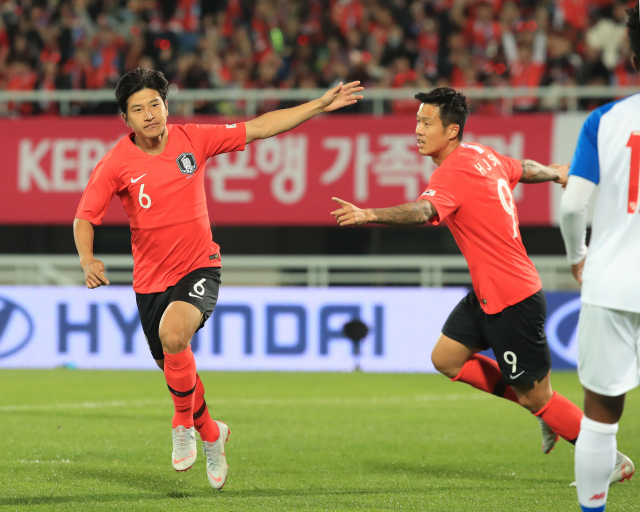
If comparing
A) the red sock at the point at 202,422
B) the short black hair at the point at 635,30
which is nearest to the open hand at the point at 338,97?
the red sock at the point at 202,422

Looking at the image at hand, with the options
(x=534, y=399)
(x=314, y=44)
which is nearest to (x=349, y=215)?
(x=534, y=399)

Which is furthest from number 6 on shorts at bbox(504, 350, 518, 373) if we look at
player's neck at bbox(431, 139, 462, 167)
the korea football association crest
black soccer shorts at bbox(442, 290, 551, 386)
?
the korea football association crest

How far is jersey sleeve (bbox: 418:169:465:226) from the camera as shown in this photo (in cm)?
507

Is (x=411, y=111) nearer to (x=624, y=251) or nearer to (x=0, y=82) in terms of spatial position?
(x=0, y=82)

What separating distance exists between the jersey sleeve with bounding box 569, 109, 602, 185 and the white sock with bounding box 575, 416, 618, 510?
0.94 m

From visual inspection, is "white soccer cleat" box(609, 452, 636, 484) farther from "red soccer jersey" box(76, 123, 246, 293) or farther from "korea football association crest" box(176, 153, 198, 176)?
"korea football association crest" box(176, 153, 198, 176)

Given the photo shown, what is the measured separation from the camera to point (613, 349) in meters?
3.59

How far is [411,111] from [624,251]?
36.7 feet

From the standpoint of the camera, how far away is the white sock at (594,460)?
12.1 feet

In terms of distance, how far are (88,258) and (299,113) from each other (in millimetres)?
1504

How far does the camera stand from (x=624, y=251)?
3.57 metres

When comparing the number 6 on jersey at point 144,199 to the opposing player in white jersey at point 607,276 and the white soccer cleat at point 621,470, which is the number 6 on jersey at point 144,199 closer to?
the opposing player in white jersey at point 607,276

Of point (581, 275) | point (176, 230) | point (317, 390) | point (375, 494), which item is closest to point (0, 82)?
point (317, 390)

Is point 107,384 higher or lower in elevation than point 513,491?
lower
